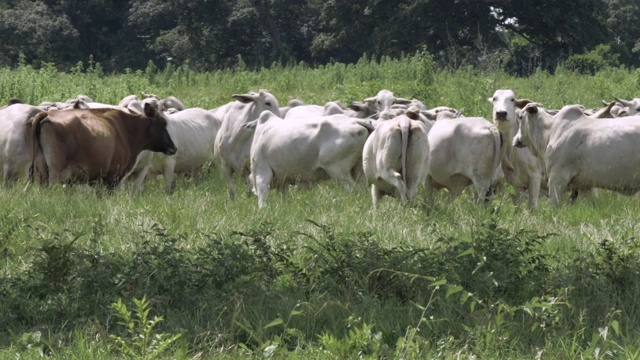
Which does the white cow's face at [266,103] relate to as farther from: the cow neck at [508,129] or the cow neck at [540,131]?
the cow neck at [540,131]

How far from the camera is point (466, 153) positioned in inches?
497

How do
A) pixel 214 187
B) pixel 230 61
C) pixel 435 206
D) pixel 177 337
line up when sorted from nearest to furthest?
pixel 177 337, pixel 435 206, pixel 214 187, pixel 230 61

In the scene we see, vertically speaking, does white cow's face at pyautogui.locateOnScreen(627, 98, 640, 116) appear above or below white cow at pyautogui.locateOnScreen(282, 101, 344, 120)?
below

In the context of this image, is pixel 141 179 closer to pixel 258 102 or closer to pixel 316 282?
pixel 258 102

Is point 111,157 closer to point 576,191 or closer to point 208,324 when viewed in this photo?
point 576,191

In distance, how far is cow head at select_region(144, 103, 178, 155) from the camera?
15133 millimetres

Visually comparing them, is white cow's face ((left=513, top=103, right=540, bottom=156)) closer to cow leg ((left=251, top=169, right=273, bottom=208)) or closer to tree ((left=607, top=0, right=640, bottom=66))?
cow leg ((left=251, top=169, right=273, bottom=208))

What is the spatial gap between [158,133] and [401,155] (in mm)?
4557

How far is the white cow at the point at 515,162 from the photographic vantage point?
1412 cm

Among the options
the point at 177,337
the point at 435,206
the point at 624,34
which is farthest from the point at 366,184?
the point at 624,34

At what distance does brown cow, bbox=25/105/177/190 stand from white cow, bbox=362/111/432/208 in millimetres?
3590

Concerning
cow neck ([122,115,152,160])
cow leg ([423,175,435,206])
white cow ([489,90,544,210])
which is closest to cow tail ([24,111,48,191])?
cow neck ([122,115,152,160])

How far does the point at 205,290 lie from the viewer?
8.16 meters

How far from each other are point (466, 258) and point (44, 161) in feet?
20.8
